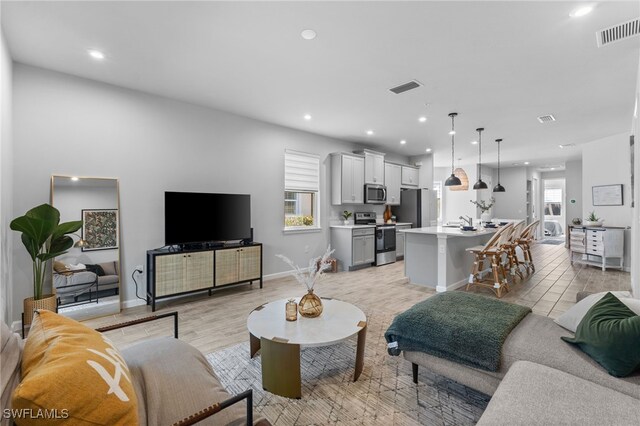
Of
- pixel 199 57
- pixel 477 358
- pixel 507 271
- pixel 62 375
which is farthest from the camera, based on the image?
pixel 507 271

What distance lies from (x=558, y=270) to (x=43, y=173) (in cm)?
839

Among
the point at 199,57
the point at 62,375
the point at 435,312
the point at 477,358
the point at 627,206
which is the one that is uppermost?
the point at 199,57

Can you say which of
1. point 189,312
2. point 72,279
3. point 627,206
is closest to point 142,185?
point 72,279

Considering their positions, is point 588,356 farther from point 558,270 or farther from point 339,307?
point 558,270

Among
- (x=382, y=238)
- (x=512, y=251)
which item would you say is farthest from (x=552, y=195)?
(x=382, y=238)

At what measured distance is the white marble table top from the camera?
6.73ft

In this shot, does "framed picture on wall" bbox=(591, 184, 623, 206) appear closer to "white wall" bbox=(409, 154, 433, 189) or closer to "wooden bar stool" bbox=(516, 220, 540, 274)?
"wooden bar stool" bbox=(516, 220, 540, 274)

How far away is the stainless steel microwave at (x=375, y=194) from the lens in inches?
266

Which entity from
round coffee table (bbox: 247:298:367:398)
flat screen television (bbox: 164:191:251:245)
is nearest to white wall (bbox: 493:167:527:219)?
flat screen television (bbox: 164:191:251:245)

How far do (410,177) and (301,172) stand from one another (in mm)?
3555

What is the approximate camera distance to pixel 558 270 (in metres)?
5.99

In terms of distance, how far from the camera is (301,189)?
5.87 metres

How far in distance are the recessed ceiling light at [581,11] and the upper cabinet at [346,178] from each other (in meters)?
4.16

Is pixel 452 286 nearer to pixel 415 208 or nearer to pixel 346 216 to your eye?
pixel 346 216
